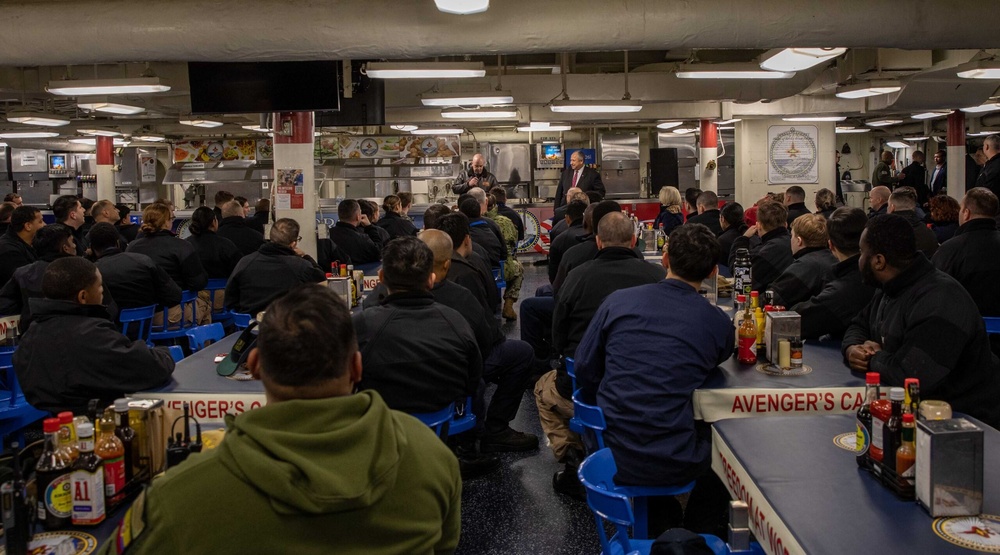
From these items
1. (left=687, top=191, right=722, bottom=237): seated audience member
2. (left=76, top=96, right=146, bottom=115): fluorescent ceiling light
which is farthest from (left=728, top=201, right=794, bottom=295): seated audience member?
(left=76, top=96, right=146, bottom=115): fluorescent ceiling light

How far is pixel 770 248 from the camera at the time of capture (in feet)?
20.6

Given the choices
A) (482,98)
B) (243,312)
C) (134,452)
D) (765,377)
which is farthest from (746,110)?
(134,452)

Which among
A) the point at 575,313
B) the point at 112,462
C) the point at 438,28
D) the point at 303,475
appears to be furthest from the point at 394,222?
the point at 303,475

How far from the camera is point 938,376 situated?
3.19 m

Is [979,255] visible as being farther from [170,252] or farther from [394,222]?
[394,222]

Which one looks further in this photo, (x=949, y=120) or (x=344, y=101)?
(x=949, y=120)

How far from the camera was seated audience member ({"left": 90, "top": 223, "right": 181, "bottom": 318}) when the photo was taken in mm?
5973

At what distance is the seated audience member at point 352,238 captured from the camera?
8.69 m

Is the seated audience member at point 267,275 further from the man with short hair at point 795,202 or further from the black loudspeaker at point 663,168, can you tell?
the black loudspeaker at point 663,168

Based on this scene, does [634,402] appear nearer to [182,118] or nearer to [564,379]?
[564,379]

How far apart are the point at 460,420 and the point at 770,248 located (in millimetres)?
3195

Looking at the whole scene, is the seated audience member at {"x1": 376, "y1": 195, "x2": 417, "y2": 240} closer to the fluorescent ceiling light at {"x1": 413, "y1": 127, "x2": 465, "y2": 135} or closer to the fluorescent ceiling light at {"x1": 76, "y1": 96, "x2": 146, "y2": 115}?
the fluorescent ceiling light at {"x1": 76, "y1": 96, "x2": 146, "y2": 115}

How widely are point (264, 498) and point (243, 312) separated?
15.7 feet

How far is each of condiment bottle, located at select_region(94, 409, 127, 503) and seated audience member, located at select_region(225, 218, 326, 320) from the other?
→ 3.64 meters
